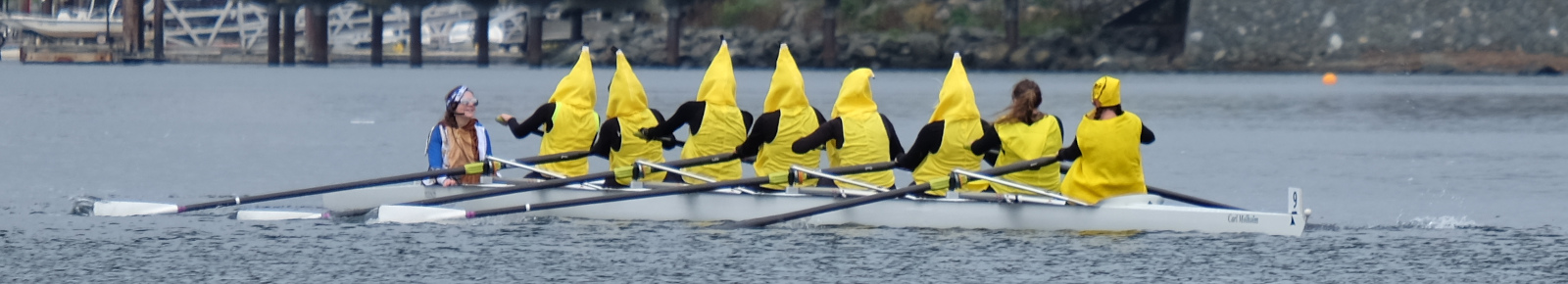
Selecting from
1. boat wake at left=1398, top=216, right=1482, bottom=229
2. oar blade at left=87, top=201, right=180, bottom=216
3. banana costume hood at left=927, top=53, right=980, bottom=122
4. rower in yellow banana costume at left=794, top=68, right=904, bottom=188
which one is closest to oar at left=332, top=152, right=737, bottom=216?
rower in yellow banana costume at left=794, top=68, right=904, bottom=188

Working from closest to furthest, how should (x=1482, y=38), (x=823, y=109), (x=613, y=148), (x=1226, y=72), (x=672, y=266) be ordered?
(x=672, y=266) → (x=613, y=148) → (x=823, y=109) → (x=1482, y=38) → (x=1226, y=72)

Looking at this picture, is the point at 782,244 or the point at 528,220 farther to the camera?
the point at 528,220

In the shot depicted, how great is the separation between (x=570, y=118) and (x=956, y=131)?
310 centimetres

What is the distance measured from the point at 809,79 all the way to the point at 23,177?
39.8 m

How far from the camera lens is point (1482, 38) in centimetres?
5850

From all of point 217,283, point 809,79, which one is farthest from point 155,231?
point 809,79

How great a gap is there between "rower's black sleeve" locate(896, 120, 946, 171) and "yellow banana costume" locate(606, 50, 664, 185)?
Answer: 2057mm

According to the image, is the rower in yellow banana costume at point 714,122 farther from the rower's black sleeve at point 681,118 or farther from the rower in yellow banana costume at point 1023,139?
the rower in yellow banana costume at point 1023,139

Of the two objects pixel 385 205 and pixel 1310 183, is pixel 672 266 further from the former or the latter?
pixel 1310 183

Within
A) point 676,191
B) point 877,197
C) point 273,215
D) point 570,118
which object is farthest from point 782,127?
point 273,215

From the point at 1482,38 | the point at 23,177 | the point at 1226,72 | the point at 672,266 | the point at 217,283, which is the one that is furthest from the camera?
the point at 1226,72

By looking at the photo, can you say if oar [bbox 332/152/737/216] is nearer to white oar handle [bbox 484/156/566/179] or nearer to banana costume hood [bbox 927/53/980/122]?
white oar handle [bbox 484/156/566/179]

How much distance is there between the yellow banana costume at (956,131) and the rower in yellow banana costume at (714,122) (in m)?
1.54

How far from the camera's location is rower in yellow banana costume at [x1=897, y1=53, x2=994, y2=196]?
1464 cm
